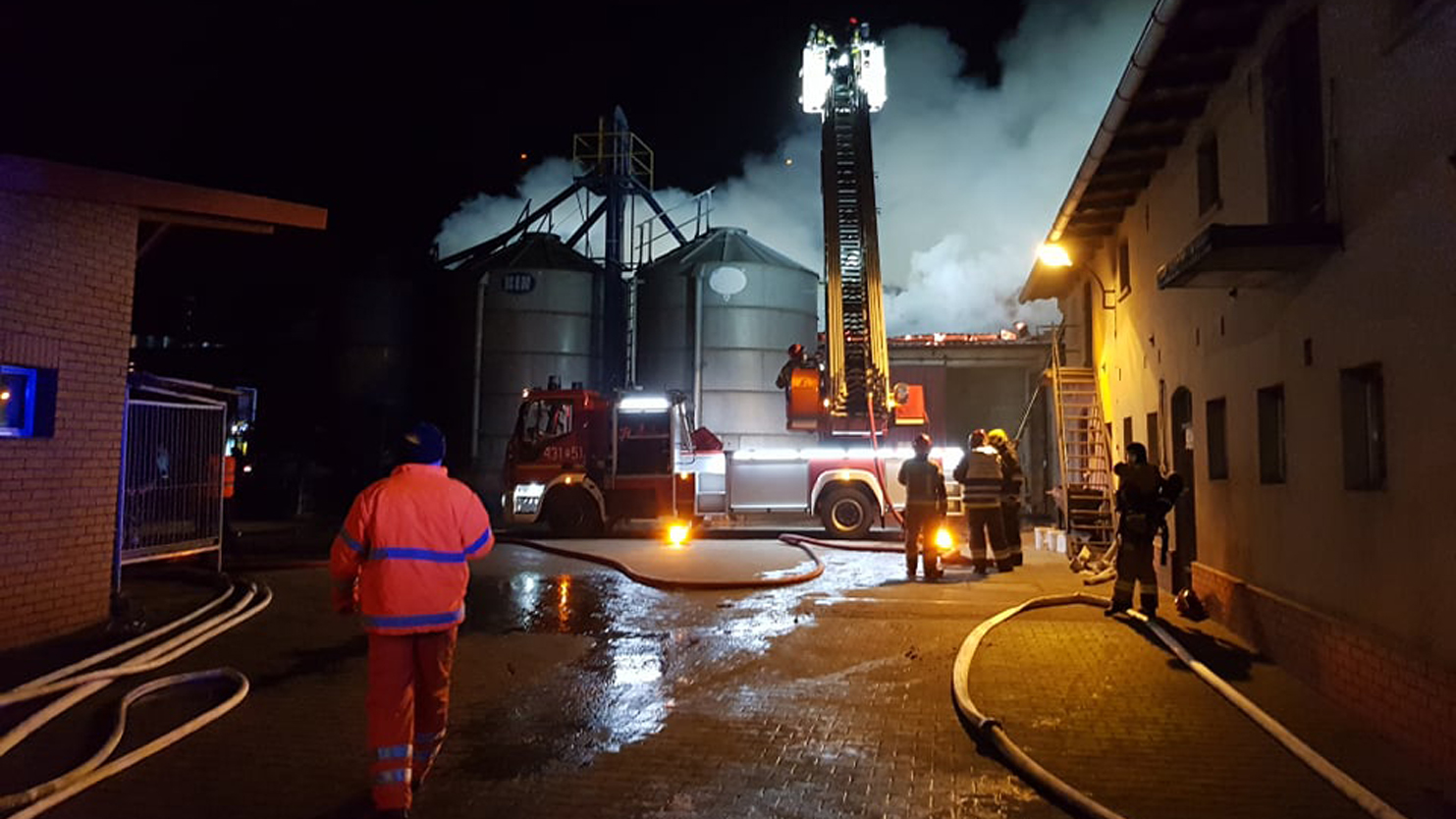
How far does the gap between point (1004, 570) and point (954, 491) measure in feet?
11.5

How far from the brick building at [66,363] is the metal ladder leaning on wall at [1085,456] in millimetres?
9192

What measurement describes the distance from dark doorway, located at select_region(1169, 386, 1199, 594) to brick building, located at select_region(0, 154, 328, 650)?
858cm

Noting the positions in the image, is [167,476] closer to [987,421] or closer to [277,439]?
[277,439]

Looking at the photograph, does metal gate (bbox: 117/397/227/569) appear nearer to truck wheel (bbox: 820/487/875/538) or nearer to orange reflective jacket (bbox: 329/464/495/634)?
orange reflective jacket (bbox: 329/464/495/634)

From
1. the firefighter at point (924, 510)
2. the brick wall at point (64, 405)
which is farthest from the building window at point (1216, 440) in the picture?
the brick wall at point (64, 405)

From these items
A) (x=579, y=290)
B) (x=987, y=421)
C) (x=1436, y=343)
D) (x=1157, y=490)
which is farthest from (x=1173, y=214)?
(x=579, y=290)

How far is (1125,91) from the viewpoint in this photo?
751cm

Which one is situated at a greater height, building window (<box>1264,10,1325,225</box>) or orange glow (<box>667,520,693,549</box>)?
building window (<box>1264,10,1325,225</box>)

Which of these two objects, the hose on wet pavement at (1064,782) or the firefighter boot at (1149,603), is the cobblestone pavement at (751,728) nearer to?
the hose on wet pavement at (1064,782)

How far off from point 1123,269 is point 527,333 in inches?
594

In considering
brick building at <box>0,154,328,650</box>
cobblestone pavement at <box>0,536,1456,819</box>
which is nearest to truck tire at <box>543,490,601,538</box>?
cobblestone pavement at <box>0,536,1456,819</box>

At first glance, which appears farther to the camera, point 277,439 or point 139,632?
point 277,439

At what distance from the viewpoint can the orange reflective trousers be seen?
11.5ft

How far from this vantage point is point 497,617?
782 centimetres
